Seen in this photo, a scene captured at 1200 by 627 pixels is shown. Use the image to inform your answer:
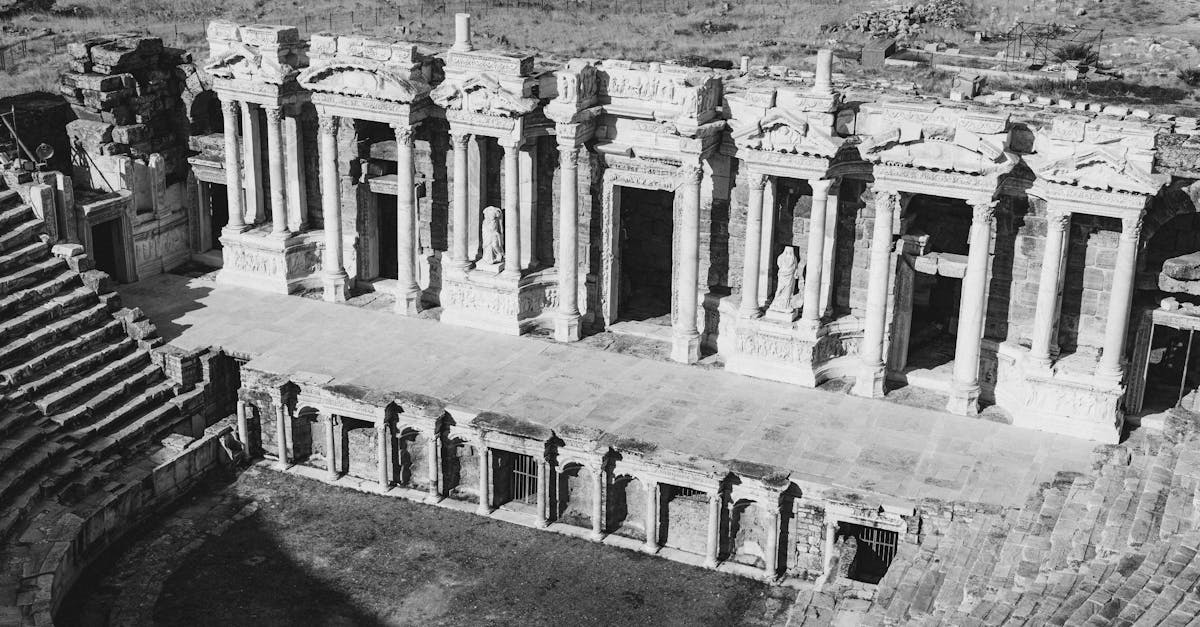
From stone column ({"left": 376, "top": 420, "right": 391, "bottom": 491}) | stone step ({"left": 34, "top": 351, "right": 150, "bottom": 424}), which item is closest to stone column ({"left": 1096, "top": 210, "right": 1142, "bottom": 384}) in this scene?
stone column ({"left": 376, "top": 420, "right": 391, "bottom": 491})

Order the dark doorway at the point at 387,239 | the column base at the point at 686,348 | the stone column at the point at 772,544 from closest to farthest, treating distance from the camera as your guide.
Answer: the stone column at the point at 772,544, the column base at the point at 686,348, the dark doorway at the point at 387,239

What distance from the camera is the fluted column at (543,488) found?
29688 millimetres

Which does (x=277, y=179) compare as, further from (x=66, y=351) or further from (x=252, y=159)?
(x=66, y=351)

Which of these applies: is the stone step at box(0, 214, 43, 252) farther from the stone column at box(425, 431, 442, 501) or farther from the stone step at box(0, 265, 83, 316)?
the stone column at box(425, 431, 442, 501)

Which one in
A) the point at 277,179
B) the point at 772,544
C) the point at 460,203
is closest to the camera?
the point at 772,544

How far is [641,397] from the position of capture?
3209 cm

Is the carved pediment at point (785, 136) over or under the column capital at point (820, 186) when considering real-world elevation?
over

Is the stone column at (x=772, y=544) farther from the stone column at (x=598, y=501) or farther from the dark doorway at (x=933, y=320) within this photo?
the dark doorway at (x=933, y=320)

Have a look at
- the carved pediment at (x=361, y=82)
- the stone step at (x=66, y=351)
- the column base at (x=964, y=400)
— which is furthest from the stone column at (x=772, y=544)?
the stone step at (x=66, y=351)

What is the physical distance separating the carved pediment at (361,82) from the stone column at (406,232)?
0.91 m

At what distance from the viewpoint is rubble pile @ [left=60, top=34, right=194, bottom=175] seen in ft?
125

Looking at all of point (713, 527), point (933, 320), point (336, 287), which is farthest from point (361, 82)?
point (933, 320)

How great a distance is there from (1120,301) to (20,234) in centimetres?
2233

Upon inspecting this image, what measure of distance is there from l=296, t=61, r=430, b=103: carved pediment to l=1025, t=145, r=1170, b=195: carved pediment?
13509mm
